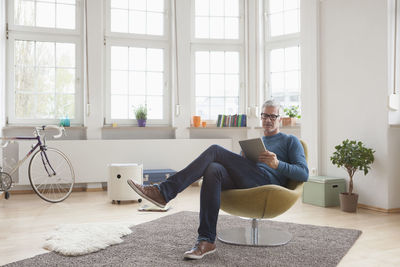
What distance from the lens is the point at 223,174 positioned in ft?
8.36

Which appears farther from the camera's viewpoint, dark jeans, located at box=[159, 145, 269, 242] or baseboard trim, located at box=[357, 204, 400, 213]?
baseboard trim, located at box=[357, 204, 400, 213]

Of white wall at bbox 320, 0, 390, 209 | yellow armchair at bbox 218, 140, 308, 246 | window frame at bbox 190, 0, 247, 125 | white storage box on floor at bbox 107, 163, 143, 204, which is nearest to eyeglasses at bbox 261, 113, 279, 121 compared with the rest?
yellow armchair at bbox 218, 140, 308, 246

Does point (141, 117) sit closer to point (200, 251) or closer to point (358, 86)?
point (358, 86)

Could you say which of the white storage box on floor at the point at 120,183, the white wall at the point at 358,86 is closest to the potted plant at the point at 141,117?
the white storage box on floor at the point at 120,183

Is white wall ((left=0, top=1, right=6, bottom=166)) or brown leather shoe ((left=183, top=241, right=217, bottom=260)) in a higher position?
white wall ((left=0, top=1, right=6, bottom=166))

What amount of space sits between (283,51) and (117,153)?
110 inches

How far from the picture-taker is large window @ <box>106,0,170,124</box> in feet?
18.6

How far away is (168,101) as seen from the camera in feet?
19.4

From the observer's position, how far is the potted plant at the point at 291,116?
5.39 meters

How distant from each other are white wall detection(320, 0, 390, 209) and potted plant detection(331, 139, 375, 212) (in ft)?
0.56

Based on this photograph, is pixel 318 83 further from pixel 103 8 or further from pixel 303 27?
pixel 103 8

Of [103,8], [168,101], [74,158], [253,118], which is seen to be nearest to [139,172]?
[74,158]

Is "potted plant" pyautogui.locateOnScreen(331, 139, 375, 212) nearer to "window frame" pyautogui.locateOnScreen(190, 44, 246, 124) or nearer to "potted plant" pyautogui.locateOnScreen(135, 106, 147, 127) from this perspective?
"window frame" pyautogui.locateOnScreen(190, 44, 246, 124)

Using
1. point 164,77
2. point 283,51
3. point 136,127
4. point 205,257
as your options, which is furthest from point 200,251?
point 283,51
